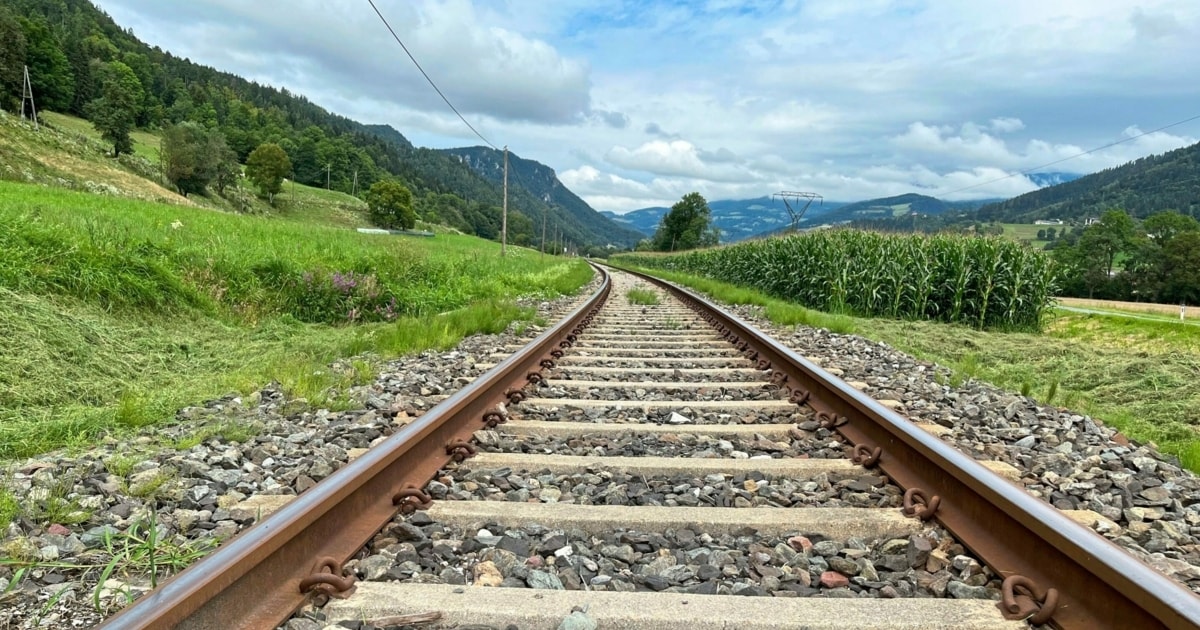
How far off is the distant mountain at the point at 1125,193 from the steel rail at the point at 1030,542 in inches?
4016

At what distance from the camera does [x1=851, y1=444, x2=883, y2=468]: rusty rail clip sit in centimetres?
273

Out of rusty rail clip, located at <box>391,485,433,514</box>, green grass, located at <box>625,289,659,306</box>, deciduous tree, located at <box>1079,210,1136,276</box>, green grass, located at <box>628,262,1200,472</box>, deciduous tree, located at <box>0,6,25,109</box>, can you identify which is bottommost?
green grass, located at <box>628,262,1200,472</box>

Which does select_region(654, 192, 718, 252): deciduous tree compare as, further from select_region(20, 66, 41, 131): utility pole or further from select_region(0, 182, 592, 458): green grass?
select_region(0, 182, 592, 458): green grass

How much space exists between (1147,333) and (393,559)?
52.4 feet

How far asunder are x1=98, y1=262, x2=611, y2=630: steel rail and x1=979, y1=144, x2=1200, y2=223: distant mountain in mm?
103067

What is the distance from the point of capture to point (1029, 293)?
12.0 meters

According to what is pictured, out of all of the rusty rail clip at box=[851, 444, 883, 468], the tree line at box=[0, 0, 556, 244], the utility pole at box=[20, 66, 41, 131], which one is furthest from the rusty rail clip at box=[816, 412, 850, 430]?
the utility pole at box=[20, 66, 41, 131]

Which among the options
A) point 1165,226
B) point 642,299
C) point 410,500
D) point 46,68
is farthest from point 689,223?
point 410,500

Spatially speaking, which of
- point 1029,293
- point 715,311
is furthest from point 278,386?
point 1029,293

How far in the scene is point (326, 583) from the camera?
164cm

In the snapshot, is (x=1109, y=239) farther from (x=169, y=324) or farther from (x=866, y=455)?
(x=169, y=324)

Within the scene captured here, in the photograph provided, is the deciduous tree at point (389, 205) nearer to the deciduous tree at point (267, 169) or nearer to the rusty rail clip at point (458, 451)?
the deciduous tree at point (267, 169)

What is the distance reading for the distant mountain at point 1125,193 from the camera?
10044cm

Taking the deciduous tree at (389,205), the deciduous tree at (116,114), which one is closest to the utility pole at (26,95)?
the deciduous tree at (116,114)
